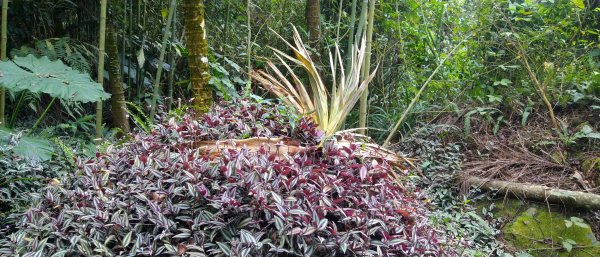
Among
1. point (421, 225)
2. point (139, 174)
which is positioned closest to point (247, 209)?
point (139, 174)

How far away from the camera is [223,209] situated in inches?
63.9

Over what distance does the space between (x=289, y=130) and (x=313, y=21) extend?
119 inches

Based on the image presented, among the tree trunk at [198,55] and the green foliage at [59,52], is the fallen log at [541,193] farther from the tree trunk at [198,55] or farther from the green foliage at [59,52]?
the green foliage at [59,52]

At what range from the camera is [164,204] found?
1.69 m

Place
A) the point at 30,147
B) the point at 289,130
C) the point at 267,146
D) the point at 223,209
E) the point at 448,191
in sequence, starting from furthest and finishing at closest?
1. the point at 448,191
2. the point at 30,147
3. the point at 289,130
4. the point at 267,146
5. the point at 223,209

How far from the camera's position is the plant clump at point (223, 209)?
1604 mm

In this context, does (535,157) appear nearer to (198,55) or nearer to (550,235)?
(550,235)

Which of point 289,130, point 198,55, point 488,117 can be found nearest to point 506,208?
point 488,117

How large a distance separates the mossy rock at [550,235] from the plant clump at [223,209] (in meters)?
1.64

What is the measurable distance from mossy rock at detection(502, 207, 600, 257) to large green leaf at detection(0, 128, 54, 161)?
2963mm

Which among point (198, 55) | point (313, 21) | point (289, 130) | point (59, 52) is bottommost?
point (289, 130)

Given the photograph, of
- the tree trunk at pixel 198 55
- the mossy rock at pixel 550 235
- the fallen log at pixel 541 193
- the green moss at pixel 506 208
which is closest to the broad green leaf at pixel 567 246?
the mossy rock at pixel 550 235

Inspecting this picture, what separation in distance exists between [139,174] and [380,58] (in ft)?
13.0

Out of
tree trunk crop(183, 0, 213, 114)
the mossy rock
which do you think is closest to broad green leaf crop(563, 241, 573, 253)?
the mossy rock
